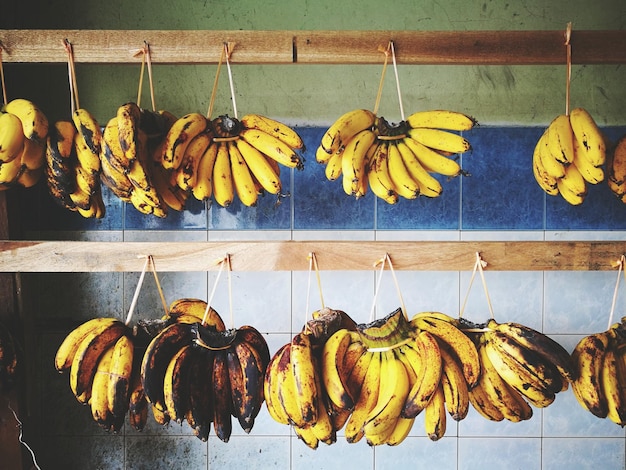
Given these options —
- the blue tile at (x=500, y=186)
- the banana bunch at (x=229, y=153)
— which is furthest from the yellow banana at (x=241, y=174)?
the blue tile at (x=500, y=186)

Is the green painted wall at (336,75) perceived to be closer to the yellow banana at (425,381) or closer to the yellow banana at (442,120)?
the yellow banana at (442,120)

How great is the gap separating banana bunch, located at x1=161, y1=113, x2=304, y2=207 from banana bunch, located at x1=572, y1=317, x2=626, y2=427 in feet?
3.18

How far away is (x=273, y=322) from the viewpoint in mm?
2287

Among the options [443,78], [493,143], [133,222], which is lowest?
[133,222]

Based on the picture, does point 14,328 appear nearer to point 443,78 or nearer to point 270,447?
point 270,447

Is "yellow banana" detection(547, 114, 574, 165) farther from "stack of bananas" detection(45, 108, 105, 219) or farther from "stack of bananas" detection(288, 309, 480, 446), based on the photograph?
"stack of bananas" detection(45, 108, 105, 219)

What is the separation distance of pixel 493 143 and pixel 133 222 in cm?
165

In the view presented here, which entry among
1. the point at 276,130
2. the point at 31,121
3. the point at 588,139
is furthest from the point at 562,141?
the point at 31,121

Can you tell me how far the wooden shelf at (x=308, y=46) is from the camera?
155 cm

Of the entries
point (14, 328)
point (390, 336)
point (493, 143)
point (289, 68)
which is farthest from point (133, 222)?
point (493, 143)

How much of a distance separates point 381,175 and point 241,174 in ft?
1.40

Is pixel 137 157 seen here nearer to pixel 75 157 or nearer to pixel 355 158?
pixel 75 157

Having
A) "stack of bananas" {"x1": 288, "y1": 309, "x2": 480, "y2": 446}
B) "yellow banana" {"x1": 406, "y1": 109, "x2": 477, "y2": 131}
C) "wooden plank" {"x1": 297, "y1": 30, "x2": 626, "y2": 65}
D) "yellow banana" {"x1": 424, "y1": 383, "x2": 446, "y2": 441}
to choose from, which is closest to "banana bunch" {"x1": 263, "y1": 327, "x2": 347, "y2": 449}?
"stack of bananas" {"x1": 288, "y1": 309, "x2": 480, "y2": 446}

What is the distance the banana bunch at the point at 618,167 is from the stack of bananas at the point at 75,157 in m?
1.60
